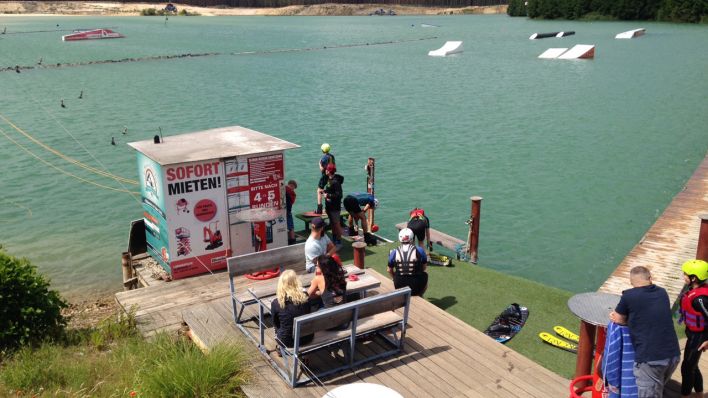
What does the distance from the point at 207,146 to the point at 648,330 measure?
9.17 metres

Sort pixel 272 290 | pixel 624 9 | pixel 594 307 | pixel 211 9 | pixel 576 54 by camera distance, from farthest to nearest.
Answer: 1. pixel 211 9
2. pixel 624 9
3. pixel 576 54
4. pixel 272 290
5. pixel 594 307

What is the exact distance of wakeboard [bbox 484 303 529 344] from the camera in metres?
10.0

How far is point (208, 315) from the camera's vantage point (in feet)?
31.4

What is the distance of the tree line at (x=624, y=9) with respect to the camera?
10456cm

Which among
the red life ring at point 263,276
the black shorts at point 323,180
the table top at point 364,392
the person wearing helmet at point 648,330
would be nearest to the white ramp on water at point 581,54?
the black shorts at point 323,180

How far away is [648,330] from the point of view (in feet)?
19.5

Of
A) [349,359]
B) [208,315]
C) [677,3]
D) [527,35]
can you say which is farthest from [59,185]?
[677,3]

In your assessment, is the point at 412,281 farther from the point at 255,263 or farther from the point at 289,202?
the point at 289,202

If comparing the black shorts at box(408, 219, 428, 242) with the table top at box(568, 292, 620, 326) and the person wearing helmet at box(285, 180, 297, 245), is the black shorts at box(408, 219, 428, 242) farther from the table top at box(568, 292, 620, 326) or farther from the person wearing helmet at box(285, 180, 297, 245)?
the table top at box(568, 292, 620, 326)

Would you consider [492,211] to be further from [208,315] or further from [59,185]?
[59,185]

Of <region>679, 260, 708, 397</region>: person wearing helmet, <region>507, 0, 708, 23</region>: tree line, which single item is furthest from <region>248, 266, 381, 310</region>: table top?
<region>507, 0, 708, 23</region>: tree line

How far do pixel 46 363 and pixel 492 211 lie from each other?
586 inches

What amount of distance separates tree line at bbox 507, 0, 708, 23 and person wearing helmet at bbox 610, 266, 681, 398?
113099mm

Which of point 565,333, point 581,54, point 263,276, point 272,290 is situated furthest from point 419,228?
point 581,54
